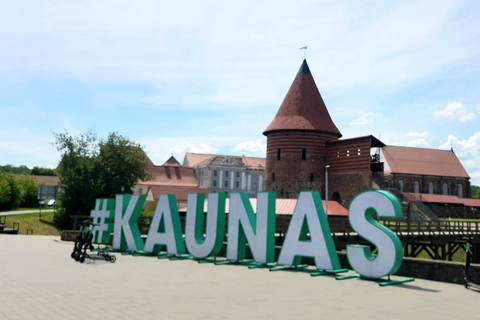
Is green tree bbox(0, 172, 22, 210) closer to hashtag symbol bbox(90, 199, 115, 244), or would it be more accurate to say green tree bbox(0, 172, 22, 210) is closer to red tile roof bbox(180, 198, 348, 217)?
red tile roof bbox(180, 198, 348, 217)

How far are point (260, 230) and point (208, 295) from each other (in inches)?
221

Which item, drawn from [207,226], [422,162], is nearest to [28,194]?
[422,162]

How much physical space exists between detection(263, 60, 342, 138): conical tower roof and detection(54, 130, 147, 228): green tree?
56.2 ft

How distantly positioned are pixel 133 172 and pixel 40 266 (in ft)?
121

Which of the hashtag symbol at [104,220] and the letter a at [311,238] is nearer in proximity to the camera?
the letter a at [311,238]

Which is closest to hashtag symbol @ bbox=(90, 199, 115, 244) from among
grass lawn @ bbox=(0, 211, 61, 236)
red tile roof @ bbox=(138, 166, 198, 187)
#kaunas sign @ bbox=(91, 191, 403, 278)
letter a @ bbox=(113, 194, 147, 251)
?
#kaunas sign @ bbox=(91, 191, 403, 278)

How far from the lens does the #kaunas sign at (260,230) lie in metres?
12.4

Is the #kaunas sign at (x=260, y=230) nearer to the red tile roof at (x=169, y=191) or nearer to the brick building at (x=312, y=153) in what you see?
the brick building at (x=312, y=153)

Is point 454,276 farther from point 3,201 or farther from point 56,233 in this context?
point 3,201

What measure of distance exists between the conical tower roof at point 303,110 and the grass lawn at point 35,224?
26.6m

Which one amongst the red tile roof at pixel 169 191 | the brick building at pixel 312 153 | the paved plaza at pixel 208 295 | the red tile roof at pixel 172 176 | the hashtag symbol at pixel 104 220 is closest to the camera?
the paved plaza at pixel 208 295

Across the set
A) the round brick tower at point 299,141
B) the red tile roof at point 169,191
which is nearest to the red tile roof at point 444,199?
the round brick tower at point 299,141

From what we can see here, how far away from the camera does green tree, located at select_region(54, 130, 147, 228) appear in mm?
47812

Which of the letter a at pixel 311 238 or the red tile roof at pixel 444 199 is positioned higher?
the red tile roof at pixel 444 199
